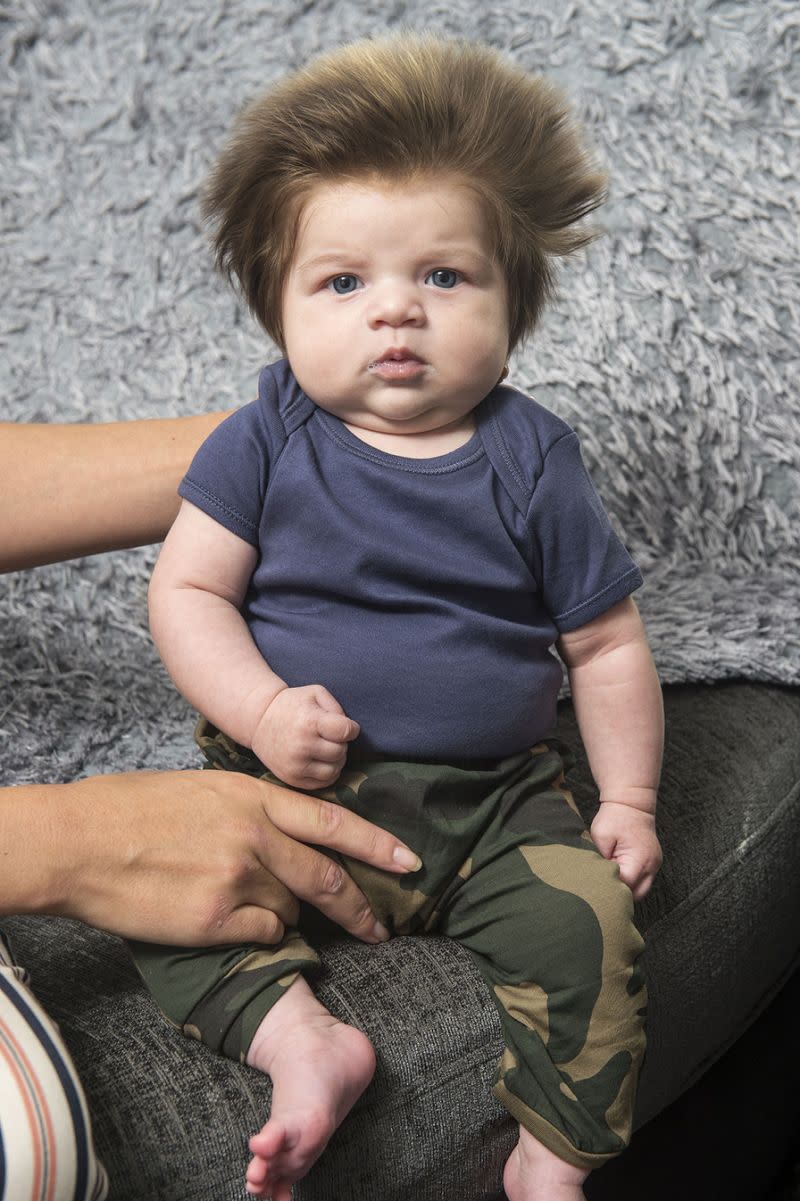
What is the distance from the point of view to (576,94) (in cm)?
154

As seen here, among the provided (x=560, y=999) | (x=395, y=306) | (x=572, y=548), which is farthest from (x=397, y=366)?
(x=560, y=999)

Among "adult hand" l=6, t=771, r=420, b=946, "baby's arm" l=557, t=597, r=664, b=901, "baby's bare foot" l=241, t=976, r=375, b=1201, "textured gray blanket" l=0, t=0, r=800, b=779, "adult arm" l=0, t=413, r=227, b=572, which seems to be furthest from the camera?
"textured gray blanket" l=0, t=0, r=800, b=779

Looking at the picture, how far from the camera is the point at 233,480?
87 centimetres

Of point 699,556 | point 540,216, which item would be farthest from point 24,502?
point 699,556

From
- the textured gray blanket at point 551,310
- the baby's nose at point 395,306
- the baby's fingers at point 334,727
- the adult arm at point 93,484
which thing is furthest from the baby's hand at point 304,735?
the textured gray blanket at point 551,310

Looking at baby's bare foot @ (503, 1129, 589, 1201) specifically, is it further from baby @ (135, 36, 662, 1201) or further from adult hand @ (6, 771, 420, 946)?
adult hand @ (6, 771, 420, 946)

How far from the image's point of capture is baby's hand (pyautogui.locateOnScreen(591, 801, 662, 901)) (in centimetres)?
88

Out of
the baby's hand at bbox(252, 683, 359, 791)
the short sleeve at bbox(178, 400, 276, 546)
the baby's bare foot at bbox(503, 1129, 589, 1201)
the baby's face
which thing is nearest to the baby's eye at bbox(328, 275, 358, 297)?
the baby's face

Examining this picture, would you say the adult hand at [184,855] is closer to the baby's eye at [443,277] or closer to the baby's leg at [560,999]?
the baby's leg at [560,999]

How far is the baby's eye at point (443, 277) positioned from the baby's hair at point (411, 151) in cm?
4

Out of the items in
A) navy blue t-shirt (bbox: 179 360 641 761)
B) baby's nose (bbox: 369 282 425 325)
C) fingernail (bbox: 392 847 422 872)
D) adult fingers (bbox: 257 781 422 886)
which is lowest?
fingernail (bbox: 392 847 422 872)

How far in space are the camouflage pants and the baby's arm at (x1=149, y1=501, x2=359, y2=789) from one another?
0.06 m

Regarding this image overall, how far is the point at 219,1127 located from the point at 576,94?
1227 millimetres

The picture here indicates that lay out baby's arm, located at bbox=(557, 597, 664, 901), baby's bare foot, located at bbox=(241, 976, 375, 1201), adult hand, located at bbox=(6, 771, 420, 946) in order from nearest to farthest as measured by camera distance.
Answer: baby's bare foot, located at bbox=(241, 976, 375, 1201), adult hand, located at bbox=(6, 771, 420, 946), baby's arm, located at bbox=(557, 597, 664, 901)
